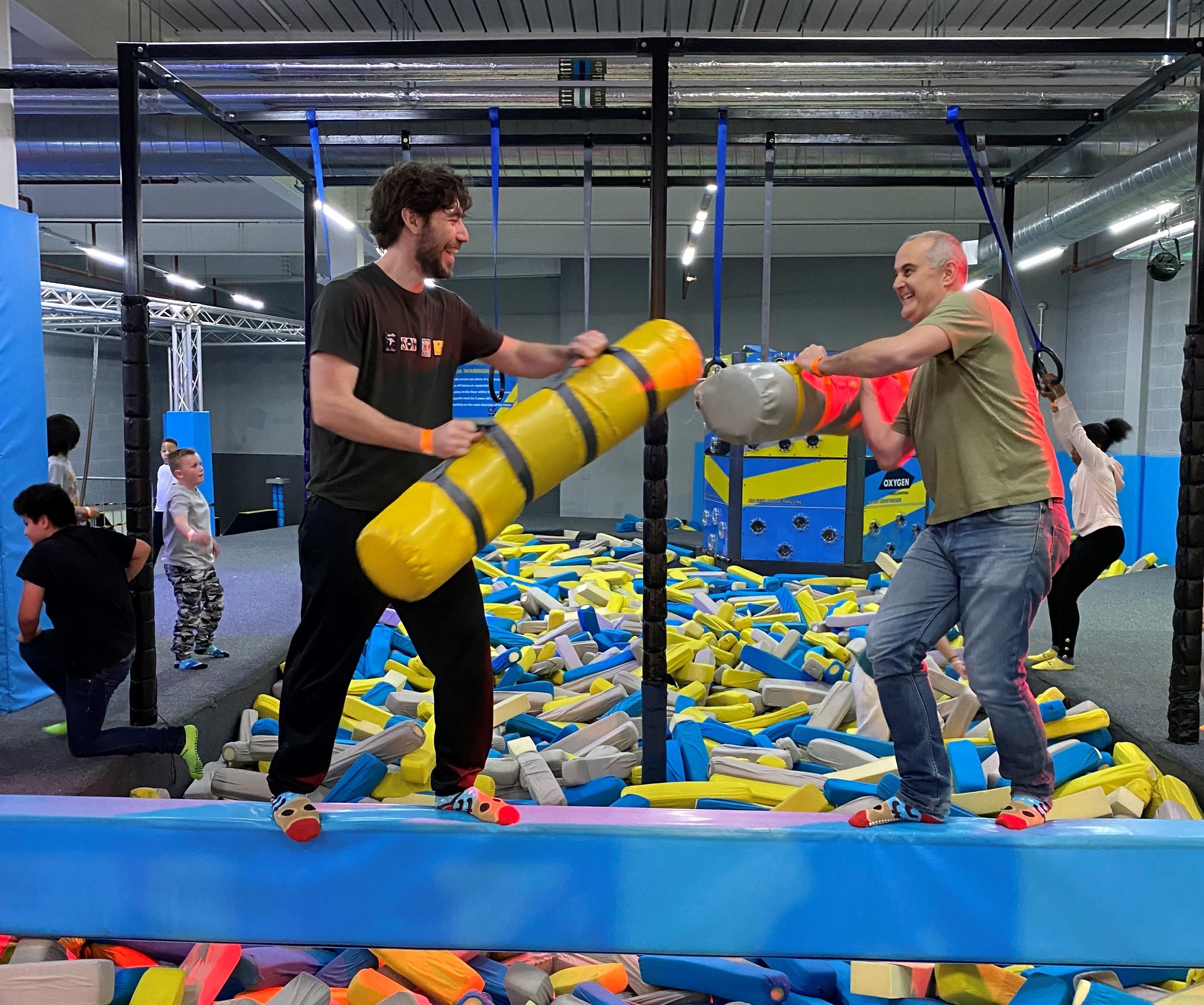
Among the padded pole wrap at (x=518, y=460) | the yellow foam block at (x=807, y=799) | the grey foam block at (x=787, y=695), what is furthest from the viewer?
the grey foam block at (x=787, y=695)

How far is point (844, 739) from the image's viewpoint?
4387 mm

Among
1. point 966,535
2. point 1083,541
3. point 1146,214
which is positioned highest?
point 1146,214

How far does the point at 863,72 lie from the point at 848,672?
3406 mm

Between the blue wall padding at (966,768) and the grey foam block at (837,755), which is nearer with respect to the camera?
the blue wall padding at (966,768)

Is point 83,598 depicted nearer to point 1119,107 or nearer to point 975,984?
point 975,984

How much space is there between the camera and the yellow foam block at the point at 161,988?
8.24ft

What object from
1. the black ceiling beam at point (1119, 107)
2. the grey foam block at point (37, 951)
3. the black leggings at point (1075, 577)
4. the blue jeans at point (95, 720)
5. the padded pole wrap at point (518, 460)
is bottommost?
the grey foam block at point (37, 951)

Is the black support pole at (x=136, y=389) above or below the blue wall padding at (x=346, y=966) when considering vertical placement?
above

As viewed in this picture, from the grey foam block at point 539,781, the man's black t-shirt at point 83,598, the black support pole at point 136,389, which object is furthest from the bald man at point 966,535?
the man's black t-shirt at point 83,598

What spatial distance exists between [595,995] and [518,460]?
1542 millimetres

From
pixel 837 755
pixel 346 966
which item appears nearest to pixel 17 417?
pixel 346 966

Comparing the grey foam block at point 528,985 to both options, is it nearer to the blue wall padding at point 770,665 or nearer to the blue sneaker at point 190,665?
the blue wall padding at point 770,665

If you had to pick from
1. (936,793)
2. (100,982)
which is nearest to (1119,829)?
(936,793)

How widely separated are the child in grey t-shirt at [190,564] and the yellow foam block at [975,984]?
430 cm
